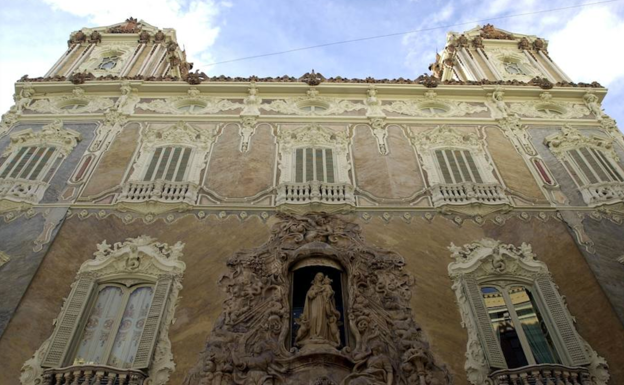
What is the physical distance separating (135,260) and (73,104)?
30.3 feet

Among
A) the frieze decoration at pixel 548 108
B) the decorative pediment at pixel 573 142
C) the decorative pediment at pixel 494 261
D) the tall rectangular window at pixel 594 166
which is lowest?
the decorative pediment at pixel 494 261

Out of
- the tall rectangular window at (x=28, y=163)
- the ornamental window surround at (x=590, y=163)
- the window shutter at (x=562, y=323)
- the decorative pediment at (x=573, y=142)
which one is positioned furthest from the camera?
the decorative pediment at (x=573, y=142)

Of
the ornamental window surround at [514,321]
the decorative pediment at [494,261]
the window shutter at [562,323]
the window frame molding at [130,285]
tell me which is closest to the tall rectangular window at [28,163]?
the window frame molding at [130,285]

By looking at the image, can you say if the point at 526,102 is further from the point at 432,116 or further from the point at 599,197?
the point at 599,197

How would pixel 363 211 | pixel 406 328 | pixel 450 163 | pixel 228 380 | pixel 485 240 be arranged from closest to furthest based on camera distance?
1. pixel 228 380
2. pixel 406 328
3. pixel 485 240
4. pixel 363 211
5. pixel 450 163

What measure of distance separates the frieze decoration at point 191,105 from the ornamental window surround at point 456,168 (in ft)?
22.6

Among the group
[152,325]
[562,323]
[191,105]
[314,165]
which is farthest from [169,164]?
[562,323]

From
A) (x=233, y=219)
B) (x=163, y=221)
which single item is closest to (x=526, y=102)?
(x=233, y=219)

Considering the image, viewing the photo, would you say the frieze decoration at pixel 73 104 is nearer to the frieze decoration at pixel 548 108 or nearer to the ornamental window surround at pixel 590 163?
the frieze decoration at pixel 548 108

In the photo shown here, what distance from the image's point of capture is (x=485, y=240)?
41.5 feet

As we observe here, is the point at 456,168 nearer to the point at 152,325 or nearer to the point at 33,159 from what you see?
the point at 152,325

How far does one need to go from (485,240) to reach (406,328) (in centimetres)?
376

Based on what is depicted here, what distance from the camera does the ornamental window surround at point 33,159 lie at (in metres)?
13.8

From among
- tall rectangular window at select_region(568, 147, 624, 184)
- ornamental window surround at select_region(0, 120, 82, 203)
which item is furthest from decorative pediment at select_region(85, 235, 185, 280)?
tall rectangular window at select_region(568, 147, 624, 184)
